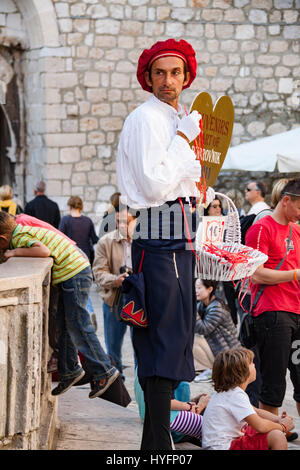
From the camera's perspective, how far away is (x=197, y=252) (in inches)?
121

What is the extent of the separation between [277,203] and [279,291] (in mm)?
577

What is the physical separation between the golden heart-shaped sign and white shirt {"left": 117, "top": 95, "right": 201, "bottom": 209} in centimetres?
23

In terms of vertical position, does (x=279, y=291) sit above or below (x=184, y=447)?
above

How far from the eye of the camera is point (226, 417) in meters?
3.67

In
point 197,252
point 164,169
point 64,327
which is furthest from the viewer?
point 64,327

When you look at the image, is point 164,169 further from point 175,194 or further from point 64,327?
point 64,327

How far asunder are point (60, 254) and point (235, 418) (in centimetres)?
121

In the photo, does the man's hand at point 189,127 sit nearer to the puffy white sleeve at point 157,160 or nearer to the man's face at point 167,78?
the puffy white sleeve at point 157,160

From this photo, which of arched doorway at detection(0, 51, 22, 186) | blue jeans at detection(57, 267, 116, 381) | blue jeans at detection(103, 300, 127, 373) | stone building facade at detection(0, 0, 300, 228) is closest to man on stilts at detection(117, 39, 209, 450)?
blue jeans at detection(57, 267, 116, 381)

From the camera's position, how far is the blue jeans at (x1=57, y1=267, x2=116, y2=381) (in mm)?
3975

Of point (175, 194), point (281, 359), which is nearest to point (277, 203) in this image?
point (281, 359)

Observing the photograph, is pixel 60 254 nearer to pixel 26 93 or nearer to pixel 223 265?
pixel 223 265

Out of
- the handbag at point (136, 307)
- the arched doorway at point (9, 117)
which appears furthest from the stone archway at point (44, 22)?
the handbag at point (136, 307)

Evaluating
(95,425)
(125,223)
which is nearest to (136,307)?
(95,425)
